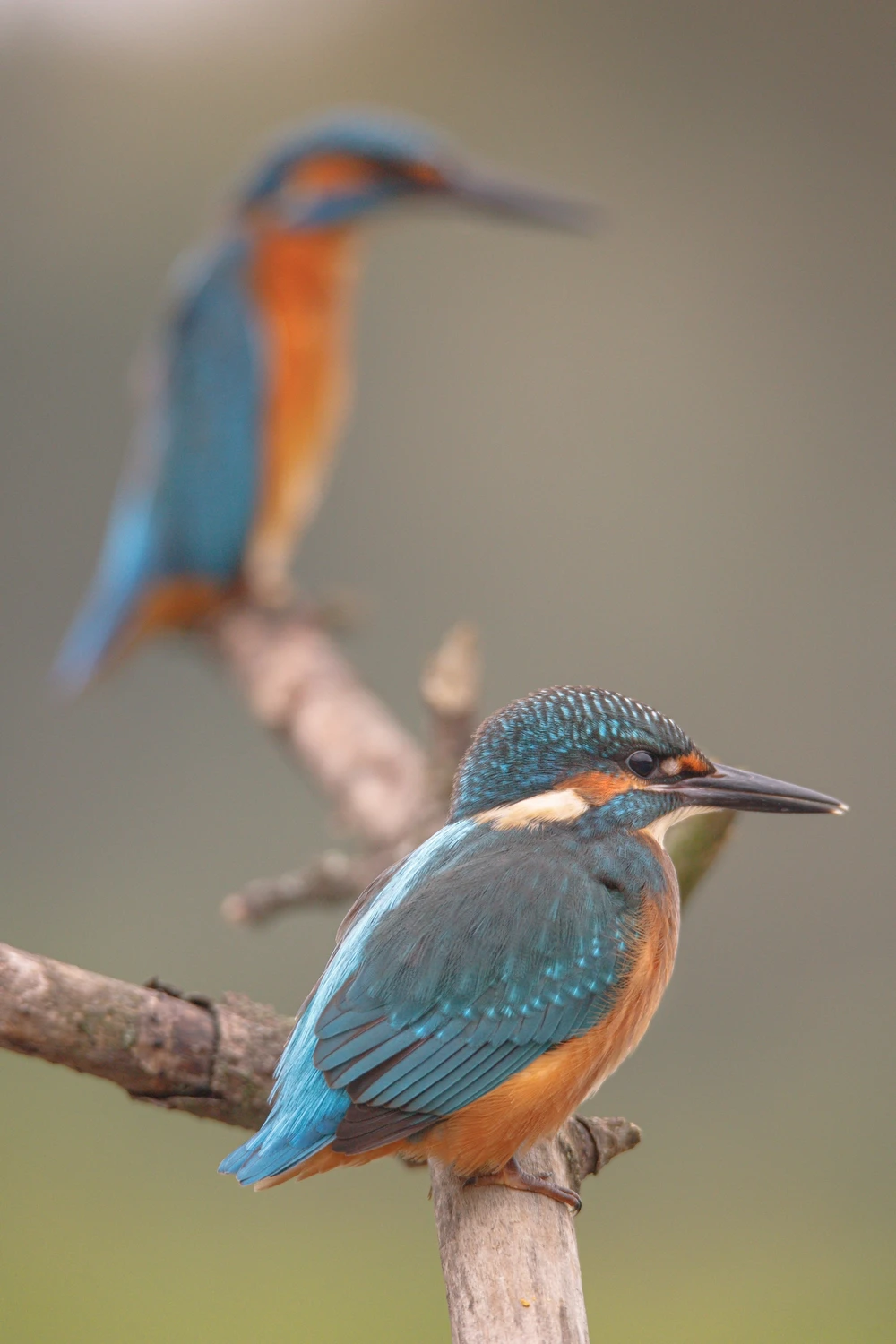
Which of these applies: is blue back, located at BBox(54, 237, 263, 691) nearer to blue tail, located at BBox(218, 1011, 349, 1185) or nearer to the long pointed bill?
the long pointed bill

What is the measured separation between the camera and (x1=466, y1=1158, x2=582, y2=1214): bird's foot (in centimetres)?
97

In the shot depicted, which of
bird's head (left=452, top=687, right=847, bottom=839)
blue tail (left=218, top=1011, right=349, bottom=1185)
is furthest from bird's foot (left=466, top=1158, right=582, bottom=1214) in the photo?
bird's head (left=452, top=687, right=847, bottom=839)

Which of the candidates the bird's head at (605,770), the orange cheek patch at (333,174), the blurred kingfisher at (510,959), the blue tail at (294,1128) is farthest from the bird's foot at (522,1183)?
the orange cheek patch at (333,174)

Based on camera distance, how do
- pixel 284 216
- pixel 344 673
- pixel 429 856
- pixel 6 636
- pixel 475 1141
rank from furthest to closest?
1. pixel 6 636
2. pixel 284 216
3. pixel 344 673
4. pixel 429 856
5. pixel 475 1141

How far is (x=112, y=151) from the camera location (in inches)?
162

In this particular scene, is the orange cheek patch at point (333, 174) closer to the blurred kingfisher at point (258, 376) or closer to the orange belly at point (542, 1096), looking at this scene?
the blurred kingfisher at point (258, 376)

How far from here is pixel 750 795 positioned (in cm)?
117

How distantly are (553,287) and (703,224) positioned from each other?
647 millimetres

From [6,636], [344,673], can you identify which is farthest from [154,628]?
[6,636]

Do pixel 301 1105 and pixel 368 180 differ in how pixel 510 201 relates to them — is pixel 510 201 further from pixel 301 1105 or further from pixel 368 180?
pixel 301 1105

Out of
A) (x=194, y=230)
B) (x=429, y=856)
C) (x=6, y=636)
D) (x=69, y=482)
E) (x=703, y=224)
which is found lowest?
(x=6, y=636)

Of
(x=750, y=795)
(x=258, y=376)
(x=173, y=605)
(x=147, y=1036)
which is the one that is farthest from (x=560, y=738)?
(x=258, y=376)

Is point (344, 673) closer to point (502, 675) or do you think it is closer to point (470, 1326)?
point (502, 675)

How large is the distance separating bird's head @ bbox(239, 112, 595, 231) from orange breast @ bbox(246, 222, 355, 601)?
0.06 metres
